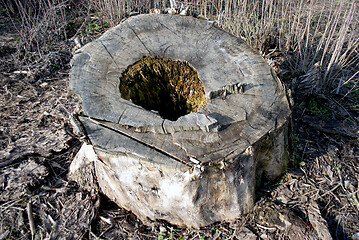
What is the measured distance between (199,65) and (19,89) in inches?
95.2

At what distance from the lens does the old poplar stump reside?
1711 millimetres

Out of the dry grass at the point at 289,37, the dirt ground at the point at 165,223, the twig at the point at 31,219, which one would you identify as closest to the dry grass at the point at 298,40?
the dry grass at the point at 289,37

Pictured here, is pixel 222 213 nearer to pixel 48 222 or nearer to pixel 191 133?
pixel 191 133

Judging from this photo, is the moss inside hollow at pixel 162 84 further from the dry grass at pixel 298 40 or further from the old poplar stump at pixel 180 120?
the dry grass at pixel 298 40

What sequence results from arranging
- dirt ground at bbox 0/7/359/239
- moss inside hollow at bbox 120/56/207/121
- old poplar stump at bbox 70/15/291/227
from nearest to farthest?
old poplar stump at bbox 70/15/291/227, dirt ground at bbox 0/7/359/239, moss inside hollow at bbox 120/56/207/121

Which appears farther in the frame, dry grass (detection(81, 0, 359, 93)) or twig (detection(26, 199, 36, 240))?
dry grass (detection(81, 0, 359, 93))

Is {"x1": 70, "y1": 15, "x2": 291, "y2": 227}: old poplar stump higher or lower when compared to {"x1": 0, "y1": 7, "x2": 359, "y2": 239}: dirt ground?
higher

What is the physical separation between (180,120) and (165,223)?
0.79 metres

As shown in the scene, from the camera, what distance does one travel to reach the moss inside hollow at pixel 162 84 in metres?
2.24

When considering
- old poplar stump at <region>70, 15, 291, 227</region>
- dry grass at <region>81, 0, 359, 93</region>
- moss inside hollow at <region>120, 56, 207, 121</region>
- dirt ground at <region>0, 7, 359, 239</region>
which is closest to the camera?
old poplar stump at <region>70, 15, 291, 227</region>


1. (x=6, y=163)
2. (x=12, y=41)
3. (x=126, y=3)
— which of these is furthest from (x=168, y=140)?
(x=12, y=41)

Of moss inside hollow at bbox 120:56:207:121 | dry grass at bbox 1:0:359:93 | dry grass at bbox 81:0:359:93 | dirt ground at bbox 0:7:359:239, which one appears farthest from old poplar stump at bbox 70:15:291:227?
dry grass at bbox 1:0:359:93

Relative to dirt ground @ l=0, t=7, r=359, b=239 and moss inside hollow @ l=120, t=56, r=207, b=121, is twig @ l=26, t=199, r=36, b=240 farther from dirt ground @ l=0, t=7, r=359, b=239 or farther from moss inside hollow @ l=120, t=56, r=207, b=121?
moss inside hollow @ l=120, t=56, r=207, b=121

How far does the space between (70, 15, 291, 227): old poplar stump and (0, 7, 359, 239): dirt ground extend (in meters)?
0.13
